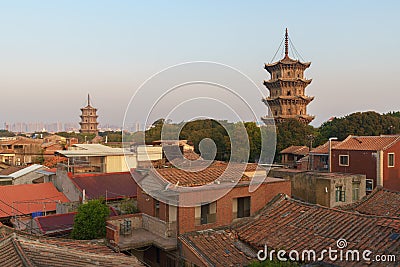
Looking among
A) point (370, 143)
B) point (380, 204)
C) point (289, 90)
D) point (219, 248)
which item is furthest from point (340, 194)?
point (289, 90)

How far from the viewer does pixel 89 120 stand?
8531cm

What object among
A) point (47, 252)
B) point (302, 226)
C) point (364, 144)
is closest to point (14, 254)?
point (47, 252)

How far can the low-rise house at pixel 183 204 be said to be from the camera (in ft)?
29.5

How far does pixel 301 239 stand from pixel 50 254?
17.1 ft

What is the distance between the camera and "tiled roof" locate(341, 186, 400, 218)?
11.9 metres

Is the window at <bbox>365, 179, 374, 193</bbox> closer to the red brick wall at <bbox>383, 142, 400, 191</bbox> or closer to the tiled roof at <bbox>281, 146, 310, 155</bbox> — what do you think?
the red brick wall at <bbox>383, 142, 400, 191</bbox>

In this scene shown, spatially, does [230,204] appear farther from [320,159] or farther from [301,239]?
[320,159]

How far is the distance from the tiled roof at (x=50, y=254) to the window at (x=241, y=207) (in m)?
3.60

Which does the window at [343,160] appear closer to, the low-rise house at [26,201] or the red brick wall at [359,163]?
the red brick wall at [359,163]

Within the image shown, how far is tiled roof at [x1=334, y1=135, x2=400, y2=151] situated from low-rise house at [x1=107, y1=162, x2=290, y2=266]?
40.8 feet

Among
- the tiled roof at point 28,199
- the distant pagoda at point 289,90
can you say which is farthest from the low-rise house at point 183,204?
the distant pagoda at point 289,90

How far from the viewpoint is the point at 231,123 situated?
24.9 feet

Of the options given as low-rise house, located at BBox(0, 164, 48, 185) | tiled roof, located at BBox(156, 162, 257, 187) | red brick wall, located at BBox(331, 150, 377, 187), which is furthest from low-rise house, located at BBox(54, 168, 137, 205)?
red brick wall, located at BBox(331, 150, 377, 187)

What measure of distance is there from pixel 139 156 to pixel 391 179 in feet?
55.3
